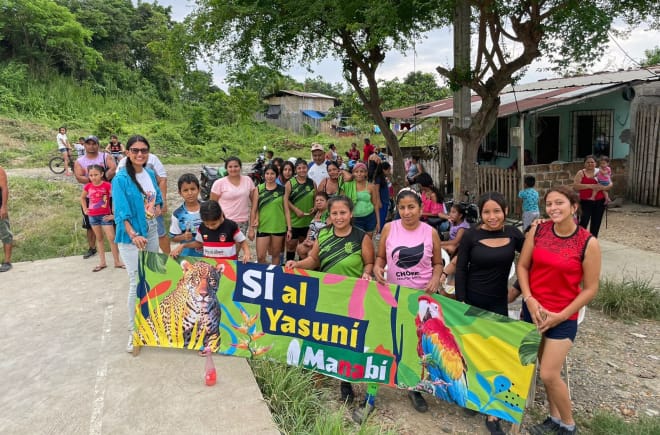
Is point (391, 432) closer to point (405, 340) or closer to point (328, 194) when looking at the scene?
point (405, 340)

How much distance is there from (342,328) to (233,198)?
246 cm

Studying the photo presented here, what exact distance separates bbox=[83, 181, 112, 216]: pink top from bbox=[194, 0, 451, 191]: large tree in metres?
4.30

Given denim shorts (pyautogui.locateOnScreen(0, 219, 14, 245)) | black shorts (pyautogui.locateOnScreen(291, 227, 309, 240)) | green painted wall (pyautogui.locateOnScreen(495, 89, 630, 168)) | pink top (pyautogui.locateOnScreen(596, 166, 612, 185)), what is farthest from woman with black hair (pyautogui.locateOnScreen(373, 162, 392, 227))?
green painted wall (pyautogui.locateOnScreen(495, 89, 630, 168))

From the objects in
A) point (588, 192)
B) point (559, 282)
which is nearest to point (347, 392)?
point (559, 282)

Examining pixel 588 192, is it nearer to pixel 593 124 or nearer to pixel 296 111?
pixel 593 124

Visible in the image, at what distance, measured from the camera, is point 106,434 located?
3201 millimetres

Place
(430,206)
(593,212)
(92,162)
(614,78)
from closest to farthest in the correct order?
(430,206)
(92,162)
(593,212)
(614,78)

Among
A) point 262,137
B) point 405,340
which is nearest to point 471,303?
point 405,340

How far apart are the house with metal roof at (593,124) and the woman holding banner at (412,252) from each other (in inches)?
299

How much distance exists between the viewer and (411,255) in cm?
368

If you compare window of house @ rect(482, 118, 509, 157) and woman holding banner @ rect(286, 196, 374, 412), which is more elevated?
window of house @ rect(482, 118, 509, 157)

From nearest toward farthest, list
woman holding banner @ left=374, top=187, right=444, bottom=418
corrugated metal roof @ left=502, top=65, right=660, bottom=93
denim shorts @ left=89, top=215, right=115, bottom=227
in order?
woman holding banner @ left=374, top=187, right=444, bottom=418, denim shorts @ left=89, top=215, right=115, bottom=227, corrugated metal roof @ left=502, top=65, right=660, bottom=93

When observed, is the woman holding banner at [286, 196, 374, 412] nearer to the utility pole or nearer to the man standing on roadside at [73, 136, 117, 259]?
the man standing on roadside at [73, 136, 117, 259]

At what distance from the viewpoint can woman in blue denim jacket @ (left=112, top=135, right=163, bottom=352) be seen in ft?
13.9
